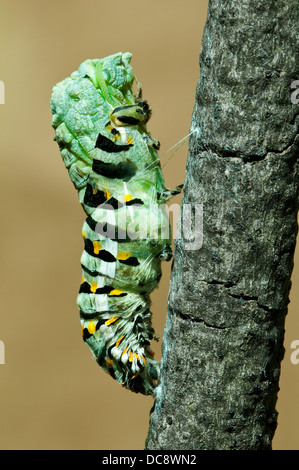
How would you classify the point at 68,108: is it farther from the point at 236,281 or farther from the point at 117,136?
the point at 236,281

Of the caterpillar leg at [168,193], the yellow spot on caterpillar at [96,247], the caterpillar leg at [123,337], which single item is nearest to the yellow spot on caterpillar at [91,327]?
the caterpillar leg at [123,337]

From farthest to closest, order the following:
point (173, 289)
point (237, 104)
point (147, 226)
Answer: point (147, 226) → point (173, 289) → point (237, 104)

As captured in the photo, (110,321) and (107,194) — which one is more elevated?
(107,194)

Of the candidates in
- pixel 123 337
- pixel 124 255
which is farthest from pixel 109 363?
pixel 124 255

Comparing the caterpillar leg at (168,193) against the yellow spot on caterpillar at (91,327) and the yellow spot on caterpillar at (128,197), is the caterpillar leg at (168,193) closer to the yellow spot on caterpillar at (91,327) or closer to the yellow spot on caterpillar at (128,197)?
the yellow spot on caterpillar at (128,197)

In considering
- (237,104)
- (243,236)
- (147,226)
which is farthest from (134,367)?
(237,104)

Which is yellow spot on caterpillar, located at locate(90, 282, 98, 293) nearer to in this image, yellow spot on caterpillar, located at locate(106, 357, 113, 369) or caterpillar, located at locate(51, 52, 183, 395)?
caterpillar, located at locate(51, 52, 183, 395)

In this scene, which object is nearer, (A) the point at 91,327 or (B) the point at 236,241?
(B) the point at 236,241

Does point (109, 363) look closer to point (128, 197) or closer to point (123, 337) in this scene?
point (123, 337)
